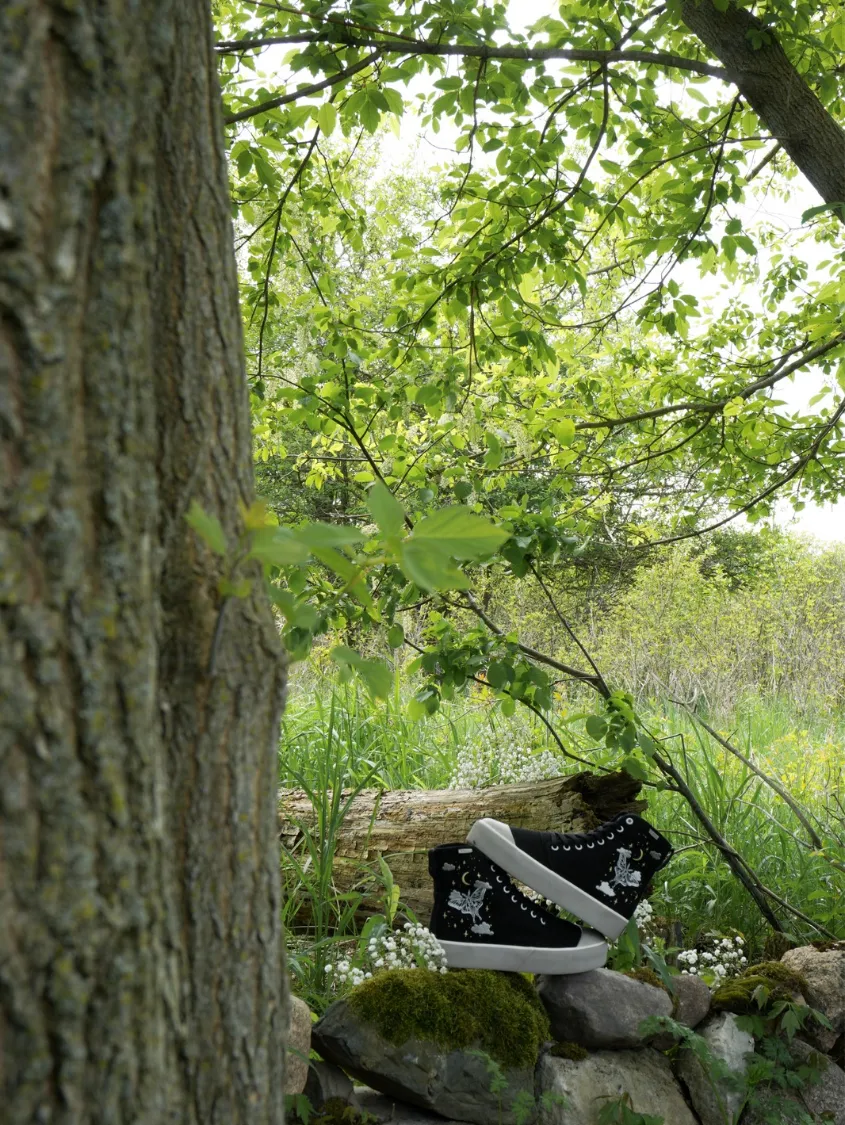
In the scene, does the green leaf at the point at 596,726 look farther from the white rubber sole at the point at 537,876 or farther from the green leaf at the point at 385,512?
the green leaf at the point at 385,512

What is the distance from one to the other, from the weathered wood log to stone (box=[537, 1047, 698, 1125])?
2.10 ft

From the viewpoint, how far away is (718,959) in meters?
2.75

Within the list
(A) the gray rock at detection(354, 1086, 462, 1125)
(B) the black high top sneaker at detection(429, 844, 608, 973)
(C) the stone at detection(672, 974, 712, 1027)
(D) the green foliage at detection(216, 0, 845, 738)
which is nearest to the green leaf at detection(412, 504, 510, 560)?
(D) the green foliage at detection(216, 0, 845, 738)

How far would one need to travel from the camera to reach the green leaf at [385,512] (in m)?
0.82

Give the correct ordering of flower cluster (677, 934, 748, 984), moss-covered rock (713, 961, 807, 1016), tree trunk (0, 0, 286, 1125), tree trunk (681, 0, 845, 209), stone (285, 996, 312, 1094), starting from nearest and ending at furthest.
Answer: tree trunk (0, 0, 286, 1125) → stone (285, 996, 312, 1094) → moss-covered rock (713, 961, 807, 1016) → flower cluster (677, 934, 748, 984) → tree trunk (681, 0, 845, 209)

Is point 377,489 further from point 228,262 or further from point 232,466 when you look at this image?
point 228,262

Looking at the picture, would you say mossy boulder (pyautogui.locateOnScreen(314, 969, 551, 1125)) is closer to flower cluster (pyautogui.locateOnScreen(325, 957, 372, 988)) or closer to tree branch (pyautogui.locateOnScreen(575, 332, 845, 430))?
flower cluster (pyautogui.locateOnScreen(325, 957, 372, 988))

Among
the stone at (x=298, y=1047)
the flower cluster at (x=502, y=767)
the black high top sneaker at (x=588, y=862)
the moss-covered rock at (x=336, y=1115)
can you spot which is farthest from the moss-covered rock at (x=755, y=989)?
the stone at (x=298, y=1047)

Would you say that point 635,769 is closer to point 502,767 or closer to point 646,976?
point 646,976

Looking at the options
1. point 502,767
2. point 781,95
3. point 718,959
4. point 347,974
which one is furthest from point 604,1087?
point 781,95

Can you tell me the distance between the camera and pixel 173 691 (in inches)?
31.0

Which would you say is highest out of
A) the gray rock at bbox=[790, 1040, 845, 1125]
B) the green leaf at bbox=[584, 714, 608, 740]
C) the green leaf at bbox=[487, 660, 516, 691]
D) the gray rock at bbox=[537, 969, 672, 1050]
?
the green leaf at bbox=[487, 660, 516, 691]

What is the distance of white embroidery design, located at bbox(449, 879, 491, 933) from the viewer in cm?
Result: 226

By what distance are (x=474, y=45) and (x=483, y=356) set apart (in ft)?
3.11
